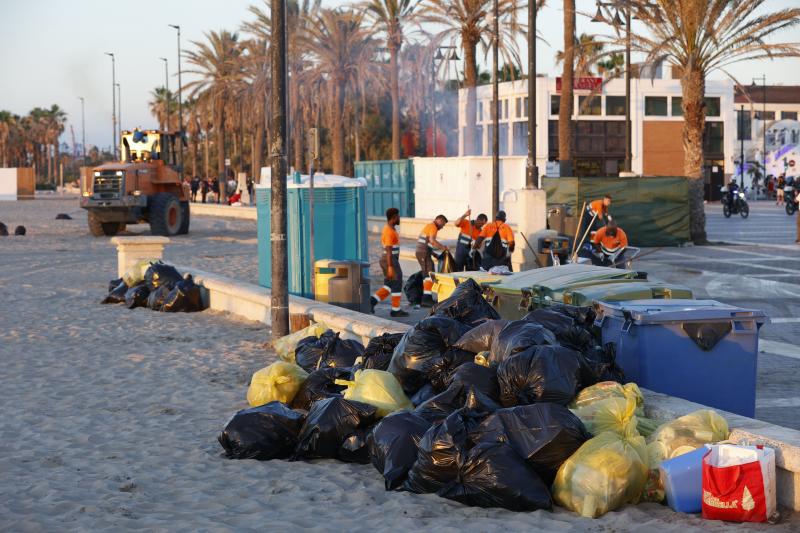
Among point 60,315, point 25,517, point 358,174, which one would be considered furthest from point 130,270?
point 358,174

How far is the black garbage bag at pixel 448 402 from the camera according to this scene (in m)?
7.46

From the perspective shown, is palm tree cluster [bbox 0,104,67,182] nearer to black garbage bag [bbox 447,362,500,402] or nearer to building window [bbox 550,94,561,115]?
building window [bbox 550,94,561,115]

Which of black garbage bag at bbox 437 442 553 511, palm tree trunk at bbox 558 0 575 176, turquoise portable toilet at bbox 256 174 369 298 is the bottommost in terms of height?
black garbage bag at bbox 437 442 553 511

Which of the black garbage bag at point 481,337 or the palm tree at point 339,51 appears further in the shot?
the palm tree at point 339,51

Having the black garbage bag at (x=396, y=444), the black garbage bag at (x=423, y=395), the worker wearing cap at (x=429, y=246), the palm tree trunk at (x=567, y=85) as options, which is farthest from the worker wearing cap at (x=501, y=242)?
the palm tree trunk at (x=567, y=85)

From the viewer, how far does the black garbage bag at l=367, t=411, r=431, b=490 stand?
7.14 meters

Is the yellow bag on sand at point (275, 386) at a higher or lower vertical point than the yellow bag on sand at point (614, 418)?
lower

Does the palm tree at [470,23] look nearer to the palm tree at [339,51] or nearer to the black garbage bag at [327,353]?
the palm tree at [339,51]

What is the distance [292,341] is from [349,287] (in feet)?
12.2

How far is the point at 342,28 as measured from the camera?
170 ft

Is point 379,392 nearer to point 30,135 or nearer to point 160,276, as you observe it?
point 160,276

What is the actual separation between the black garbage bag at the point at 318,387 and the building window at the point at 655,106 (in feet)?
210

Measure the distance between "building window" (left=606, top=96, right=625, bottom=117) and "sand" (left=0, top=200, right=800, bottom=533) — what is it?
55113mm

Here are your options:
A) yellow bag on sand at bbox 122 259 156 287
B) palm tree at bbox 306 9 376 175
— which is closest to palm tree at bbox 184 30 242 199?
palm tree at bbox 306 9 376 175
